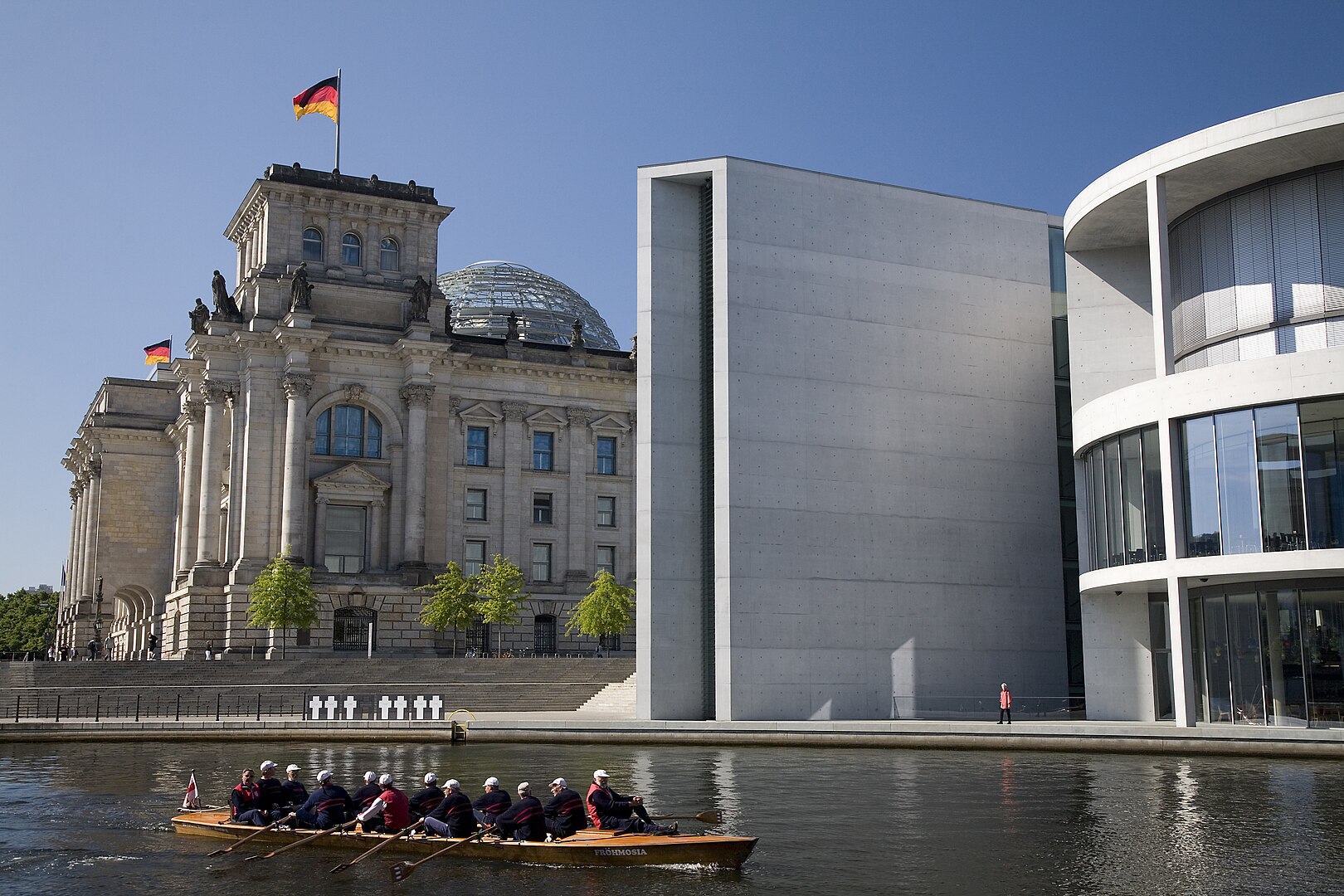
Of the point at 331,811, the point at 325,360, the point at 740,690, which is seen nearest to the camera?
the point at 331,811

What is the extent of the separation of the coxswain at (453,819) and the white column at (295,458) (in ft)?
190

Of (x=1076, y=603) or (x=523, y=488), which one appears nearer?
(x=1076, y=603)

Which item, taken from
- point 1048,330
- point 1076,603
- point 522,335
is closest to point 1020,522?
point 1076,603

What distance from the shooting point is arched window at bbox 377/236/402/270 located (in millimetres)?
87125

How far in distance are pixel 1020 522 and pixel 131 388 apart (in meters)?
75.7

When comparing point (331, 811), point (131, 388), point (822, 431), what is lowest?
point (331, 811)

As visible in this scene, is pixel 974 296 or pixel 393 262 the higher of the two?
pixel 393 262

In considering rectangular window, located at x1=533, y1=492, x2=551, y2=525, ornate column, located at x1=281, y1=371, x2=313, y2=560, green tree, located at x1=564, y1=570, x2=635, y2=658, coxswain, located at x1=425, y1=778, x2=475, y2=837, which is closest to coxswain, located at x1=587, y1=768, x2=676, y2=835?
coxswain, located at x1=425, y1=778, x2=475, y2=837

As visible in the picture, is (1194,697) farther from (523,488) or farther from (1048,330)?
(523,488)

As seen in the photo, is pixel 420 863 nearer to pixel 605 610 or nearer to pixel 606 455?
pixel 605 610

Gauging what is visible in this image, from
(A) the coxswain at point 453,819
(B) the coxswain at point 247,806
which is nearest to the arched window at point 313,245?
(B) the coxswain at point 247,806

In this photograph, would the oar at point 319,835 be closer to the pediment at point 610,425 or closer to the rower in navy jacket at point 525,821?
the rower in navy jacket at point 525,821

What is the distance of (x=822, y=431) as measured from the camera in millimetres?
53438

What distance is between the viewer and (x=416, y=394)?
3305 inches
